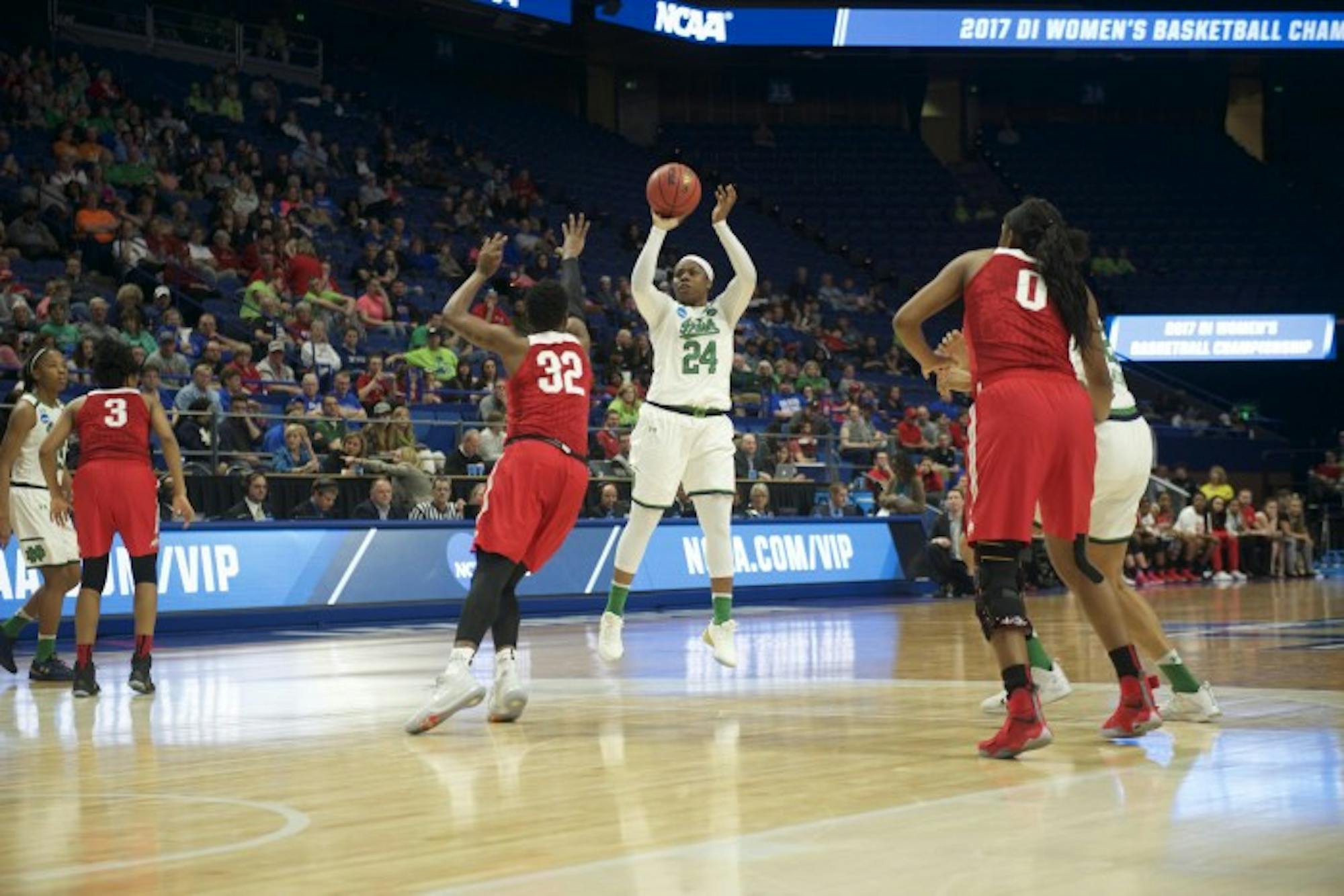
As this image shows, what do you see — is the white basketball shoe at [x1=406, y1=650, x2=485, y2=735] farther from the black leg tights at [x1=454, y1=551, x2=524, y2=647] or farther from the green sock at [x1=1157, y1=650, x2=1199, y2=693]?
the green sock at [x1=1157, y1=650, x2=1199, y2=693]

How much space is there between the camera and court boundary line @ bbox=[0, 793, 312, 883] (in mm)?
4723

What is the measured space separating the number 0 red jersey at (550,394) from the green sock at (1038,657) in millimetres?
2299

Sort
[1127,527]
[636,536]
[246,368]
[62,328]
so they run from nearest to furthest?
[1127,527]
[636,536]
[62,328]
[246,368]

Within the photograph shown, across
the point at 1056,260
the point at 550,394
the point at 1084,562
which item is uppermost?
the point at 1056,260

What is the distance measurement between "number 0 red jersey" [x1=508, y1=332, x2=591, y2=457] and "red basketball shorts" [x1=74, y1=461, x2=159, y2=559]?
2.92m

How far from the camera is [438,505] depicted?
18547 millimetres

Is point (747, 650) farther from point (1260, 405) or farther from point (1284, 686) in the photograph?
point (1260, 405)

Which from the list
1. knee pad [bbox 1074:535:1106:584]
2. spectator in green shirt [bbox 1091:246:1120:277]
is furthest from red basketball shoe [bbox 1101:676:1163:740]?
spectator in green shirt [bbox 1091:246:1120:277]

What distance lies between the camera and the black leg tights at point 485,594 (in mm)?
8000

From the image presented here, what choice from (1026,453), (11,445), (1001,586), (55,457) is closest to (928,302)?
(1026,453)

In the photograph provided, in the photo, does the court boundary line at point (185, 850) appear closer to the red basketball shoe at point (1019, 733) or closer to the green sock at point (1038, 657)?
the red basketball shoe at point (1019, 733)

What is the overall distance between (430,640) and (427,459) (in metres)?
4.73

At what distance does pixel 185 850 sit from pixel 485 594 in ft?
10.3

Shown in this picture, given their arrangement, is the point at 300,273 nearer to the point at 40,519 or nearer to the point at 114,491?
the point at 40,519
